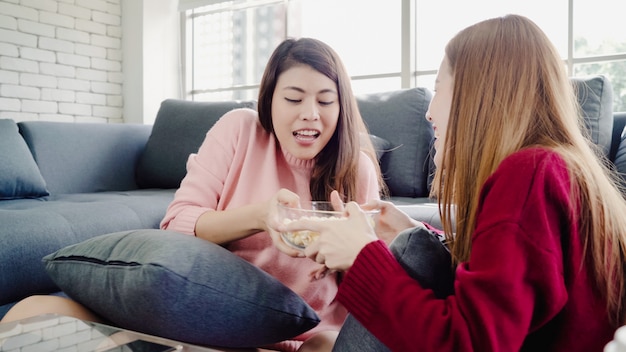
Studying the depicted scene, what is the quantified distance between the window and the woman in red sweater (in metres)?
2.68

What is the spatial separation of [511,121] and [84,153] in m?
2.74

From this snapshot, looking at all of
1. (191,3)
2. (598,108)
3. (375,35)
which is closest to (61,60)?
(191,3)

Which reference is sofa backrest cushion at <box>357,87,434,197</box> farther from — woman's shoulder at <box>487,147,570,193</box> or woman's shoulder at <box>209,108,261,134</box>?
woman's shoulder at <box>487,147,570,193</box>

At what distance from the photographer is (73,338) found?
970 mm

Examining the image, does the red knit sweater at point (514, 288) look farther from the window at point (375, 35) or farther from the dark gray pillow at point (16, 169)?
Answer: the window at point (375, 35)

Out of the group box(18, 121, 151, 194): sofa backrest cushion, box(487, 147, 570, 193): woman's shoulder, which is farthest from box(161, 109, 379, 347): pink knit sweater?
box(18, 121, 151, 194): sofa backrest cushion

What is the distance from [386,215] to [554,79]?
0.47 metres

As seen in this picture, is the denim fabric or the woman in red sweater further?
the denim fabric

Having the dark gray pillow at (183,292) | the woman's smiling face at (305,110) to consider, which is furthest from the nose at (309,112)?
the dark gray pillow at (183,292)

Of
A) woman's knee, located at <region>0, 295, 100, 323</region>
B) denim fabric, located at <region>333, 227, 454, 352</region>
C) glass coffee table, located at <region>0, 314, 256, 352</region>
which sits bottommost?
woman's knee, located at <region>0, 295, 100, 323</region>

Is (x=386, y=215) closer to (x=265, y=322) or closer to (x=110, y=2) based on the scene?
(x=265, y=322)

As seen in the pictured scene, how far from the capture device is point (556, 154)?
756mm

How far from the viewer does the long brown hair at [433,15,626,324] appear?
770mm

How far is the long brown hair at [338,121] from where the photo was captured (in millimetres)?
1418
